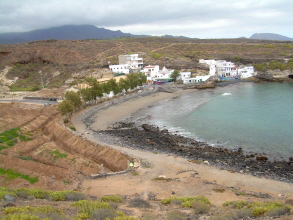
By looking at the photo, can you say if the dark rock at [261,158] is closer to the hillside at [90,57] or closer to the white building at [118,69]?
the hillside at [90,57]

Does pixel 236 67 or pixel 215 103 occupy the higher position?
pixel 236 67

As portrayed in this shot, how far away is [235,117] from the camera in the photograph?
1510 inches

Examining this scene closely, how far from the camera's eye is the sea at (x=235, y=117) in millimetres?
Answer: 28156

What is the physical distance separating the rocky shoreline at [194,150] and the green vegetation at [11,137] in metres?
7.87

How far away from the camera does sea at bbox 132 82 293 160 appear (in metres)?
28.2

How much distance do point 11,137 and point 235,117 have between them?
29.6 metres

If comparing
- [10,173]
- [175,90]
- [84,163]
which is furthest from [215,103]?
[10,173]

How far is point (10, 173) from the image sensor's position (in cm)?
1953

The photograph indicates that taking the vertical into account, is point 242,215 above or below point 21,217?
below

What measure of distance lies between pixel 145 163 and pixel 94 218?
36.7 feet

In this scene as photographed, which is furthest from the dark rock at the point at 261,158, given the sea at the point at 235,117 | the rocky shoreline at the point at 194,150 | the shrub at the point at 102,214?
the shrub at the point at 102,214

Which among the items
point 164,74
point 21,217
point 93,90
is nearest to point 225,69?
point 164,74

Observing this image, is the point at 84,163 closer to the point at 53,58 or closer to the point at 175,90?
the point at 175,90

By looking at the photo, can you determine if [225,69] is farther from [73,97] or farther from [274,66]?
[73,97]
